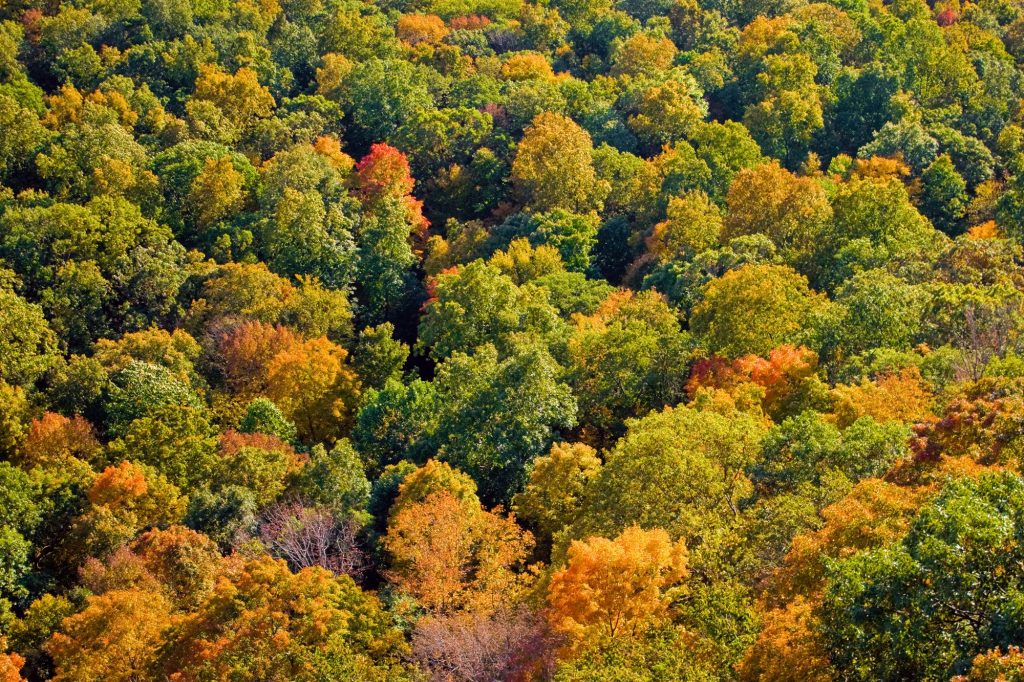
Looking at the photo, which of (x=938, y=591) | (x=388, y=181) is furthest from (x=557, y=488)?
(x=388, y=181)

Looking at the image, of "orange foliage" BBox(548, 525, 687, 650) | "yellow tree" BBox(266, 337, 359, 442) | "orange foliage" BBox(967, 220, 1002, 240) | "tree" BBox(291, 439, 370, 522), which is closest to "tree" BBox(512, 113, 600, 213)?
"yellow tree" BBox(266, 337, 359, 442)

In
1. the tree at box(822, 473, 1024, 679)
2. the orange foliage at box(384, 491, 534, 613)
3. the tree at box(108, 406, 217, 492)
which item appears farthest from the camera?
the tree at box(108, 406, 217, 492)

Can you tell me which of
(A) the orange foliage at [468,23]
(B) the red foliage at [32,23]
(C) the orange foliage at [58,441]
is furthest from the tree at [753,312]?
(B) the red foliage at [32,23]

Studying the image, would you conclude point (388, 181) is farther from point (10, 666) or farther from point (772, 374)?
point (10, 666)

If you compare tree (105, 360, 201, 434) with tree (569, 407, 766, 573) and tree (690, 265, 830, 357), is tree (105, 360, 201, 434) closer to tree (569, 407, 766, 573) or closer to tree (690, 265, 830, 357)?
tree (569, 407, 766, 573)

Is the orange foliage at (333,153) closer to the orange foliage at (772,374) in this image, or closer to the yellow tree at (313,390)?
the yellow tree at (313,390)

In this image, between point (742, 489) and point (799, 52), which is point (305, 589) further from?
point (799, 52)
